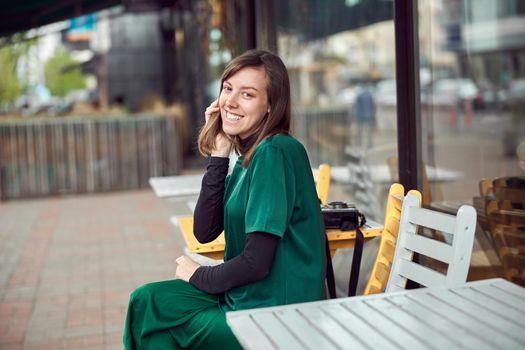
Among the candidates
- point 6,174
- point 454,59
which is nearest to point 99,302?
point 6,174

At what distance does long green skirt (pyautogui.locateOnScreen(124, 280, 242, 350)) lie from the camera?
7.62 feet

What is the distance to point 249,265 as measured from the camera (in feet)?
7.39

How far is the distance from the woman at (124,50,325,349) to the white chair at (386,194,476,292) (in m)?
0.36

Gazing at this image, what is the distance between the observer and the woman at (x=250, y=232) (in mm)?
2236

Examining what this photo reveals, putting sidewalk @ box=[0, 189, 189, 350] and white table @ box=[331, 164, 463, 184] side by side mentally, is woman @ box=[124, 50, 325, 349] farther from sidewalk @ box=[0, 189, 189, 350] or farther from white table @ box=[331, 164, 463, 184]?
white table @ box=[331, 164, 463, 184]

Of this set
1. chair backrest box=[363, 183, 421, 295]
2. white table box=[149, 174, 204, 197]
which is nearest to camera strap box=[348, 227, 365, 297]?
chair backrest box=[363, 183, 421, 295]

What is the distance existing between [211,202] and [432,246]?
768 millimetres

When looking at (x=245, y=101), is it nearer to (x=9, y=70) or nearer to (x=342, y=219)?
(x=342, y=219)

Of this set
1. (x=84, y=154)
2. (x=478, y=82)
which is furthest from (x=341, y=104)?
(x=478, y=82)

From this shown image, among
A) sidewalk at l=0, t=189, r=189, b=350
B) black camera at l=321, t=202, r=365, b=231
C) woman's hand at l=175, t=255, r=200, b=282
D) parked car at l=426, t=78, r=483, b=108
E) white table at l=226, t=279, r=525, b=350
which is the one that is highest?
parked car at l=426, t=78, r=483, b=108

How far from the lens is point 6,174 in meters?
10.2

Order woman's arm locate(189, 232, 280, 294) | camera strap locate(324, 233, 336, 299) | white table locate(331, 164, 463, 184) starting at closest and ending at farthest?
woman's arm locate(189, 232, 280, 294) < camera strap locate(324, 233, 336, 299) < white table locate(331, 164, 463, 184)

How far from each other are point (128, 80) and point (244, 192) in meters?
13.9

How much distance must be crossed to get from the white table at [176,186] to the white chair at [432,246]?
2427 millimetres
